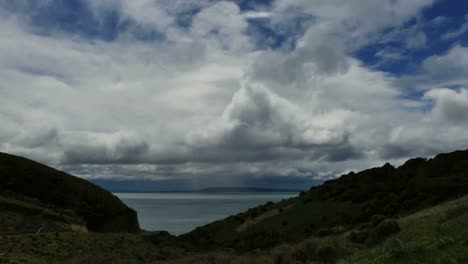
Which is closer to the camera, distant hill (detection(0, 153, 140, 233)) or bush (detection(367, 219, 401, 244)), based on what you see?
bush (detection(367, 219, 401, 244))

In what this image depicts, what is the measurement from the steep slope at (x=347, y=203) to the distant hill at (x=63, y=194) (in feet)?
43.7

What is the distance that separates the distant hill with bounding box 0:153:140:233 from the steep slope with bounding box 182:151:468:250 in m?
13.3

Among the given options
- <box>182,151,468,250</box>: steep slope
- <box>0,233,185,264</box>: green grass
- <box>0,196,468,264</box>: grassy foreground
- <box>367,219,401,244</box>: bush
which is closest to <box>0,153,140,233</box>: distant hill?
<box>182,151,468,250</box>: steep slope

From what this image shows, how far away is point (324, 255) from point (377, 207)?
109ft

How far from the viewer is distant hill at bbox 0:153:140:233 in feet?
217

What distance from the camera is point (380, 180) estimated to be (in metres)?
69.8

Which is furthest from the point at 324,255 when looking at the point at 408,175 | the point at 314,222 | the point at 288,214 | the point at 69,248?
the point at 408,175

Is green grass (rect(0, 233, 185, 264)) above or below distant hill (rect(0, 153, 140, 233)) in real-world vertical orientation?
below

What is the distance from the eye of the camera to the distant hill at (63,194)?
66.1 meters

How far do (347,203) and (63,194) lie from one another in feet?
145

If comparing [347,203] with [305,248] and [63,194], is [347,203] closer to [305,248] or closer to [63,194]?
[305,248]

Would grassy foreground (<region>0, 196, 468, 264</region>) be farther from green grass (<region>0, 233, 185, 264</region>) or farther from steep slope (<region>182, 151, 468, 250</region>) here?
steep slope (<region>182, 151, 468, 250</region>)

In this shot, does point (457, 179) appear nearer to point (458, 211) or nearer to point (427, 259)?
point (458, 211)

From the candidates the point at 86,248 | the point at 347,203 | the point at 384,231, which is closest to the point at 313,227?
the point at 347,203
